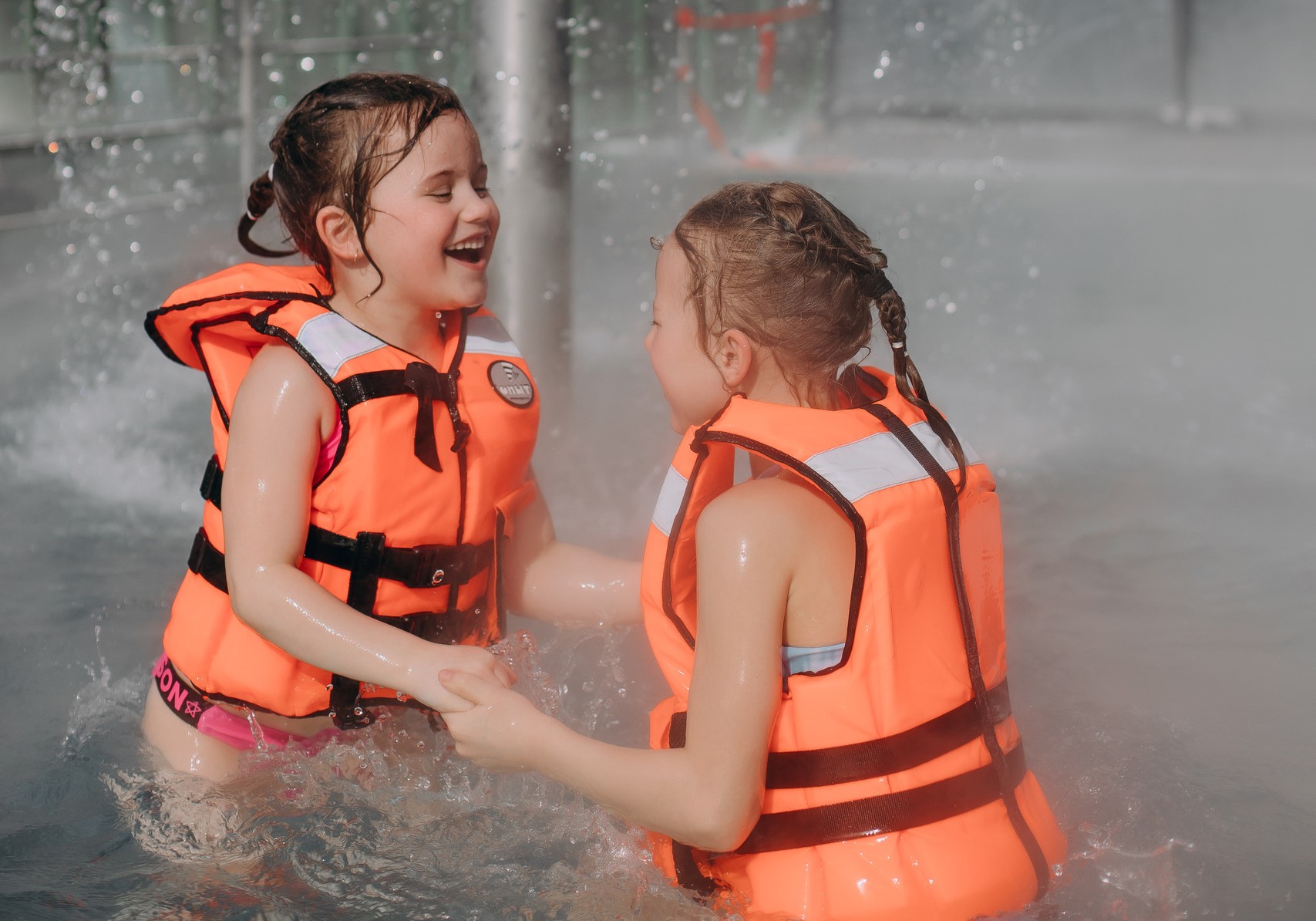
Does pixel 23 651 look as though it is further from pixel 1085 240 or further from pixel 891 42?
pixel 891 42

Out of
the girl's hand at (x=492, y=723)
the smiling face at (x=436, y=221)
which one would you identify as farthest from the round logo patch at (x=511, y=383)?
the girl's hand at (x=492, y=723)

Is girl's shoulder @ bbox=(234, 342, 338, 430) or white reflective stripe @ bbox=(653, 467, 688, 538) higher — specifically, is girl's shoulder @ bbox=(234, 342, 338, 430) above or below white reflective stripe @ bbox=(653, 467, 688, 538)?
above

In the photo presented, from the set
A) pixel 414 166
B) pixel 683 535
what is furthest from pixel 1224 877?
pixel 414 166

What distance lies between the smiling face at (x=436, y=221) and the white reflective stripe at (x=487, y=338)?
0.46 ft

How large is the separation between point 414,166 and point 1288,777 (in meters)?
2.24

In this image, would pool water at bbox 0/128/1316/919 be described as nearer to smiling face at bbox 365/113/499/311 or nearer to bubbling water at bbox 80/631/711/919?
bubbling water at bbox 80/631/711/919

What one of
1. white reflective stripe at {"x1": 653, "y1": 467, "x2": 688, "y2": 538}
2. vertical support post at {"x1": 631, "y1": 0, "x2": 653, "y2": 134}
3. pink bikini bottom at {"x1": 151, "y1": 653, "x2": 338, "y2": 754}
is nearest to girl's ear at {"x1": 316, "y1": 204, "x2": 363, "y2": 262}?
white reflective stripe at {"x1": 653, "y1": 467, "x2": 688, "y2": 538}

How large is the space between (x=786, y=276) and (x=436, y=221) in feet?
2.11

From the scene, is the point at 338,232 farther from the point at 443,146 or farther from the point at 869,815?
the point at 869,815

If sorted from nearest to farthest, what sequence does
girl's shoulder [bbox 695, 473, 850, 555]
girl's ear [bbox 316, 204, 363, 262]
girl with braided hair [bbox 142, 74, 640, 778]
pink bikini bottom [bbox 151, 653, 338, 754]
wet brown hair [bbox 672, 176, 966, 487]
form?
1. girl's shoulder [bbox 695, 473, 850, 555]
2. wet brown hair [bbox 672, 176, 966, 487]
3. girl with braided hair [bbox 142, 74, 640, 778]
4. girl's ear [bbox 316, 204, 363, 262]
5. pink bikini bottom [bbox 151, 653, 338, 754]

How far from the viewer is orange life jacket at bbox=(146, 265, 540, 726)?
204 centimetres

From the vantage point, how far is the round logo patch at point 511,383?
2230 millimetres

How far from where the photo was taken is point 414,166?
6.71 ft

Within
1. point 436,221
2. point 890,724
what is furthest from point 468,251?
point 890,724
